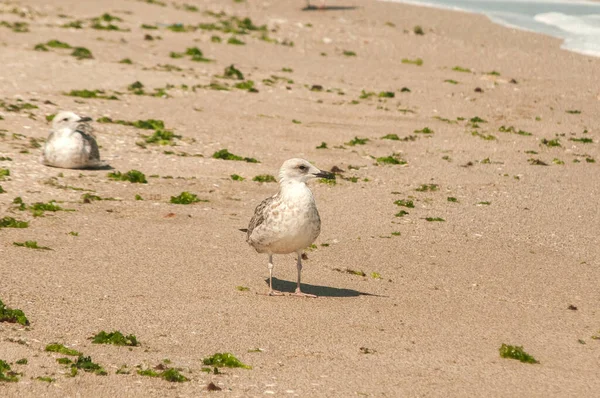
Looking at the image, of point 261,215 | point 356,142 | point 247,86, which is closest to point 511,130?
point 356,142

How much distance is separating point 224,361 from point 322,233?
4657mm

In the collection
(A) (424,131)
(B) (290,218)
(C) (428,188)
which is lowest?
(C) (428,188)

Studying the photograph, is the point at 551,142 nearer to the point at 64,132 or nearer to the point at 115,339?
the point at 64,132

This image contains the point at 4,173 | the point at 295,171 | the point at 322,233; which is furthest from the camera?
the point at 4,173

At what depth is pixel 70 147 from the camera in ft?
46.1

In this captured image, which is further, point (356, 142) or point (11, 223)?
point (356, 142)

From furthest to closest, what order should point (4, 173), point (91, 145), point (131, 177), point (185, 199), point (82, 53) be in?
point (82, 53) → point (91, 145) → point (131, 177) → point (4, 173) → point (185, 199)

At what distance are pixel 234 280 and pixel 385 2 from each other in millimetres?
28650

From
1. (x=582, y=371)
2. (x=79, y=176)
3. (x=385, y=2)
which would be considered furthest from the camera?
(x=385, y=2)

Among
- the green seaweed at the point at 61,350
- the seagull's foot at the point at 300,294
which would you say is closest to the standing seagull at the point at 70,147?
the seagull's foot at the point at 300,294

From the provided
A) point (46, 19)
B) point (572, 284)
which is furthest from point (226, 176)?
point (46, 19)

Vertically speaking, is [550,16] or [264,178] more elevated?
[550,16]

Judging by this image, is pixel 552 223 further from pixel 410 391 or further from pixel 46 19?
pixel 46 19

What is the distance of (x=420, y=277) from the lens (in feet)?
35.3
